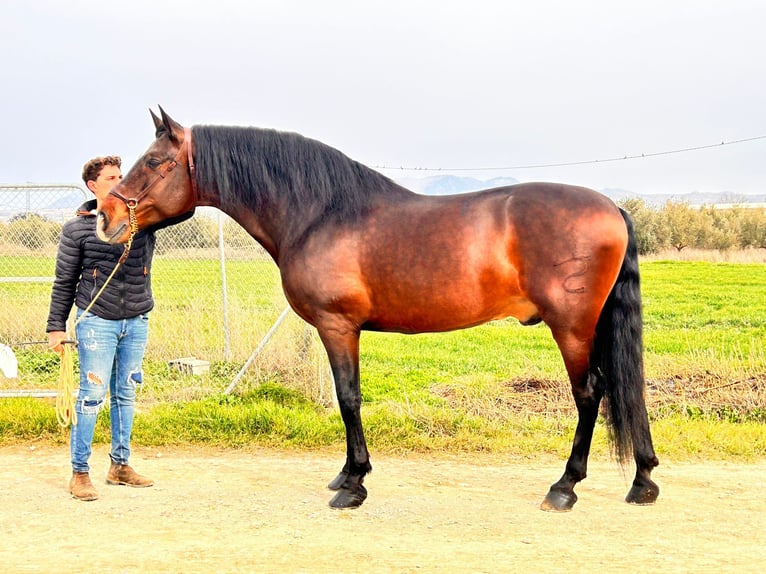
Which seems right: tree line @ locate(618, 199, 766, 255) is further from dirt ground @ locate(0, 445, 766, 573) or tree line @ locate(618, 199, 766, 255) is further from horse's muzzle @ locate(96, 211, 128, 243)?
horse's muzzle @ locate(96, 211, 128, 243)

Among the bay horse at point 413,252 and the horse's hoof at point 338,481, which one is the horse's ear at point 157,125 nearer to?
Answer: the bay horse at point 413,252

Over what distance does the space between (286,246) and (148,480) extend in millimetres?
1949

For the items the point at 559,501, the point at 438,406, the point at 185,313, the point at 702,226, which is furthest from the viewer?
the point at 702,226

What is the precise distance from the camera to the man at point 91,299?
4715mm

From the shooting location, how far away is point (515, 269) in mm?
4406

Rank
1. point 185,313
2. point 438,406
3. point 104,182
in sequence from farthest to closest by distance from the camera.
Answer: point 185,313
point 438,406
point 104,182

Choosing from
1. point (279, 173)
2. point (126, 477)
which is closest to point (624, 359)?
point (279, 173)

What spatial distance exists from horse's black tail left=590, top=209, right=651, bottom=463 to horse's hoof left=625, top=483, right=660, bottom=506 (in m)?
0.23

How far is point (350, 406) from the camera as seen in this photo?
182 inches

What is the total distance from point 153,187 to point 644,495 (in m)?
3.69

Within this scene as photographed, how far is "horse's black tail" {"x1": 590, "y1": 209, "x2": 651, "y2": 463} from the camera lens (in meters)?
4.43

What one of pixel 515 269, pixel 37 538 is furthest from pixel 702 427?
pixel 37 538

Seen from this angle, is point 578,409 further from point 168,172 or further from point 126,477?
point 126,477

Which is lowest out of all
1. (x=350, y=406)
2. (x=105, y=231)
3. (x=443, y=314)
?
(x=350, y=406)
